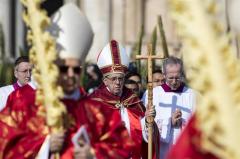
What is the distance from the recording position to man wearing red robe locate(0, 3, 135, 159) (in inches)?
230

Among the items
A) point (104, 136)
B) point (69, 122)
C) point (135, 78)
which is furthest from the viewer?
point (135, 78)

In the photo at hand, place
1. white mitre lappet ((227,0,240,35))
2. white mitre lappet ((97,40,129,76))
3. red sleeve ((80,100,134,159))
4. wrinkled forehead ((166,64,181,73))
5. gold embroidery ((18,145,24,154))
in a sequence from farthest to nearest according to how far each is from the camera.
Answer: wrinkled forehead ((166,64,181,73)) < white mitre lappet ((97,40,129,76)) < gold embroidery ((18,145,24,154)) < red sleeve ((80,100,134,159)) < white mitre lappet ((227,0,240,35))

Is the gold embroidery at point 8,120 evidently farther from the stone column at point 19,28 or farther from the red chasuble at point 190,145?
the stone column at point 19,28

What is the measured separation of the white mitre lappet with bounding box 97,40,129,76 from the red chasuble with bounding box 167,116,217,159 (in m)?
3.72

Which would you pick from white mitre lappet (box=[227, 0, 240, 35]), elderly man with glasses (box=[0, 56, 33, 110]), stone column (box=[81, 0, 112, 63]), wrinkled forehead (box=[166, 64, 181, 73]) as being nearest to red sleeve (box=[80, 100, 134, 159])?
white mitre lappet (box=[227, 0, 240, 35])

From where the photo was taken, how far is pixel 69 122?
5.96 m

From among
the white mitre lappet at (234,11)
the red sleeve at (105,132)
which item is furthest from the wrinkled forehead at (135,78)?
the white mitre lappet at (234,11)

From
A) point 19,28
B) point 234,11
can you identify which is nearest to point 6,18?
point 19,28

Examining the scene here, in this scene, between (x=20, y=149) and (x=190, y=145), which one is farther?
(x=20, y=149)

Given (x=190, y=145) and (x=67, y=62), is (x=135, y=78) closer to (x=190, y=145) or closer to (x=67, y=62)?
(x=67, y=62)

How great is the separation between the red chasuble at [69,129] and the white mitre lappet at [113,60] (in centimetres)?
253

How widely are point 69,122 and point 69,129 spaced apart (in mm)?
46

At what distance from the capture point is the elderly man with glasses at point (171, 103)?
962 cm

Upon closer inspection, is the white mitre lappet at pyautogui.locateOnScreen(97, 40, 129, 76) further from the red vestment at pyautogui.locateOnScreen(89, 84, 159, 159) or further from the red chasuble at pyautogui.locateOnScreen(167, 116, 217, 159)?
the red chasuble at pyautogui.locateOnScreen(167, 116, 217, 159)
